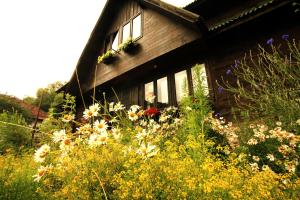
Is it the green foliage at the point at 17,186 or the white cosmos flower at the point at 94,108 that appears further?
the white cosmos flower at the point at 94,108

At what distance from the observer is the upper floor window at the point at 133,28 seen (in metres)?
10.3

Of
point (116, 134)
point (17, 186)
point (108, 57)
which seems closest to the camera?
point (17, 186)

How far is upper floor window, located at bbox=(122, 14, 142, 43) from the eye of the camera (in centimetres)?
1035

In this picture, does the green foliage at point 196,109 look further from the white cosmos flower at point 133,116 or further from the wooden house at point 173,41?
the white cosmos flower at point 133,116

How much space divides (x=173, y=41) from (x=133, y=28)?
11.3 feet

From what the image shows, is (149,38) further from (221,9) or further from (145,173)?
(145,173)

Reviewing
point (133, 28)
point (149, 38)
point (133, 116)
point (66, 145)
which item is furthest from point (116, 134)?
point (133, 28)

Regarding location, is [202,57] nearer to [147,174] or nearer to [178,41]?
[178,41]

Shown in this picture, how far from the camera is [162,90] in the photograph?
8.77 meters

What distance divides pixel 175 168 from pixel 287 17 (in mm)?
5810

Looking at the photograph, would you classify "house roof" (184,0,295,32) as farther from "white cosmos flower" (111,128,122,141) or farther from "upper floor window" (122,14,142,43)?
"white cosmos flower" (111,128,122,141)

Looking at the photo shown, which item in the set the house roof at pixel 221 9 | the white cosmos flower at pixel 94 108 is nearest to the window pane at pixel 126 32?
the house roof at pixel 221 9

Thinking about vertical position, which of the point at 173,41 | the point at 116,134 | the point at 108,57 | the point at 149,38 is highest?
the point at 149,38

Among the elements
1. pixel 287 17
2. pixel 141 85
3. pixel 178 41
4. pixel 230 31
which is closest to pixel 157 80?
pixel 141 85
